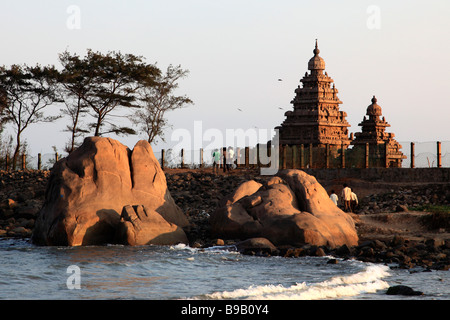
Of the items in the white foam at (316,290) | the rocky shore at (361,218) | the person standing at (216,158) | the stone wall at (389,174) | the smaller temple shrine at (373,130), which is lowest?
the white foam at (316,290)

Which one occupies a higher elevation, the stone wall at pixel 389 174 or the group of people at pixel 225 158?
the group of people at pixel 225 158

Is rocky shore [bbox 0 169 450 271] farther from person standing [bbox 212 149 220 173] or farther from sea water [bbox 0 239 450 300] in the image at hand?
person standing [bbox 212 149 220 173]

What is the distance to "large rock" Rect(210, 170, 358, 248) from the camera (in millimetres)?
20453

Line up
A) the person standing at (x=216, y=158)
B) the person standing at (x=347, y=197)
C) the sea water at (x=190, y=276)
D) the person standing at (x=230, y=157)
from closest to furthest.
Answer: the sea water at (x=190, y=276)
the person standing at (x=347, y=197)
the person standing at (x=216, y=158)
the person standing at (x=230, y=157)

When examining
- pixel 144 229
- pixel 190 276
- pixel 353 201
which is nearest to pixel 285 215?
pixel 144 229

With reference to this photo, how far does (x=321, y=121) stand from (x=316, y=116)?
2.65ft

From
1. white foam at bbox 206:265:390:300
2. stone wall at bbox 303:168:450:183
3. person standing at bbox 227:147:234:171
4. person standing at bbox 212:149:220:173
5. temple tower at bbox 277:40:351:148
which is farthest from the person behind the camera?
temple tower at bbox 277:40:351:148

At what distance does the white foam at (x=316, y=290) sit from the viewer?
1369 centimetres

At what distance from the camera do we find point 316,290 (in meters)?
14.2

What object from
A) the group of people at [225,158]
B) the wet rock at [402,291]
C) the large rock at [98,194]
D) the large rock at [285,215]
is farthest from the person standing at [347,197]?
the wet rock at [402,291]

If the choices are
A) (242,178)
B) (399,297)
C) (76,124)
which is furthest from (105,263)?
(76,124)

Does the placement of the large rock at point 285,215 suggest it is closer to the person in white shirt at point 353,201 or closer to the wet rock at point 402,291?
the wet rock at point 402,291

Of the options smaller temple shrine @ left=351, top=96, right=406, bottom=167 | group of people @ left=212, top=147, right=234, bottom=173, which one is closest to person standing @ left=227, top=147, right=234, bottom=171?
group of people @ left=212, top=147, right=234, bottom=173

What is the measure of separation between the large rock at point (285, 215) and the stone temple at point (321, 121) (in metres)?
31.9
